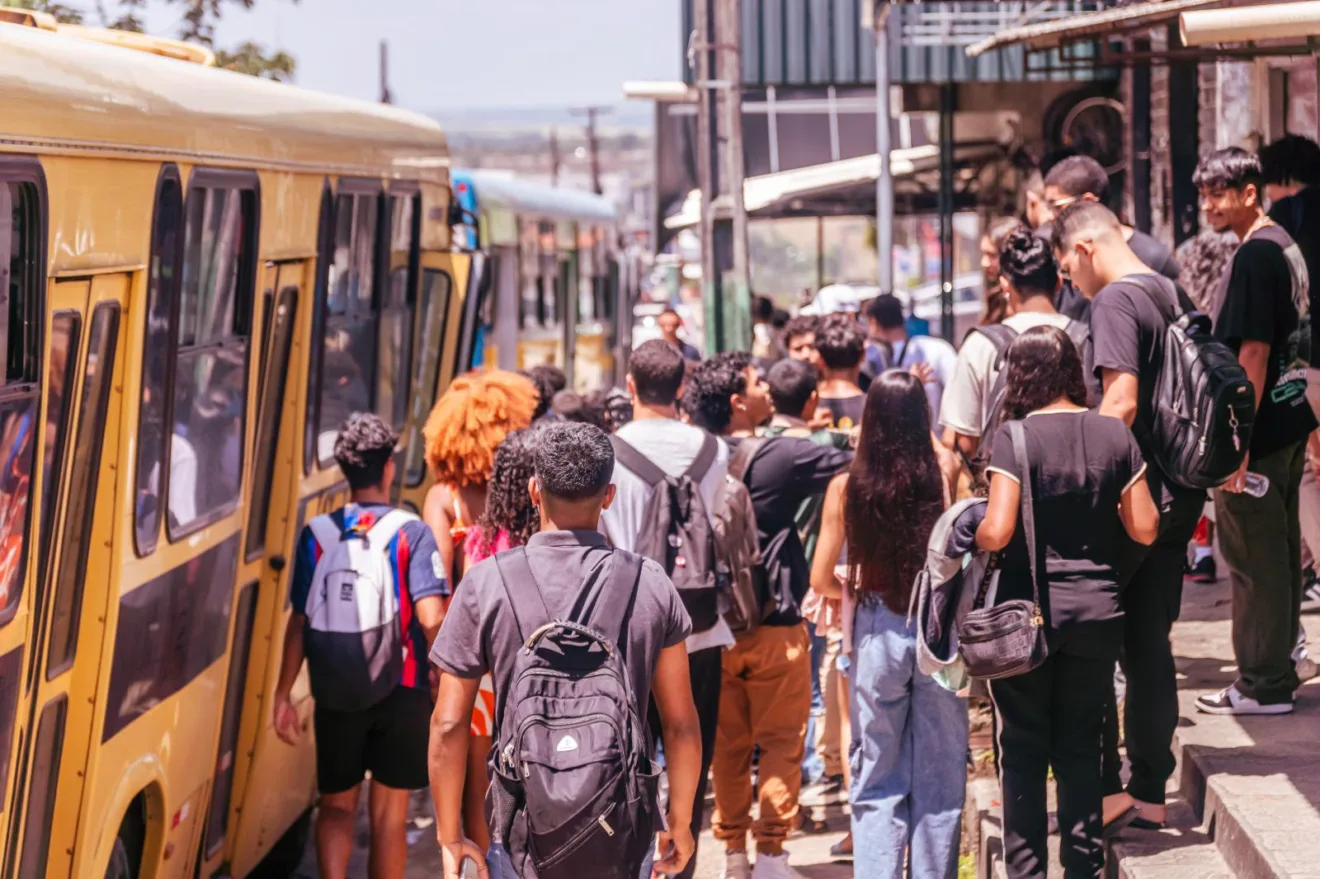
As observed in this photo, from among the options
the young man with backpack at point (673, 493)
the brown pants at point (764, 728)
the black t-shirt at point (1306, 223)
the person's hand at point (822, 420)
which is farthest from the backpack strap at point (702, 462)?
the black t-shirt at point (1306, 223)

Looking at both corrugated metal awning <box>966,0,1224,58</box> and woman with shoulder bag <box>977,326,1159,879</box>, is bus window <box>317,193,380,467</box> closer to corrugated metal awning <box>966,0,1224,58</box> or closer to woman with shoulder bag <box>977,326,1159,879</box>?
woman with shoulder bag <box>977,326,1159,879</box>

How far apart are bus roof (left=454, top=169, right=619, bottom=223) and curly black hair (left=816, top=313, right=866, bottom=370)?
24.4 feet

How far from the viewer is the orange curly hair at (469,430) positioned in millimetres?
6102

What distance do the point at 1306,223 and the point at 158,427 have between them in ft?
13.0

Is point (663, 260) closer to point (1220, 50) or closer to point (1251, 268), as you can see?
point (1220, 50)

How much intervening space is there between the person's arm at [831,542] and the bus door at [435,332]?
3.95m

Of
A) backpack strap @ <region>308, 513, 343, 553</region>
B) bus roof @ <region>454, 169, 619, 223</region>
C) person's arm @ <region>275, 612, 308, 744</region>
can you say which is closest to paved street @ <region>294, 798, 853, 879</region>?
person's arm @ <region>275, 612, 308, 744</region>

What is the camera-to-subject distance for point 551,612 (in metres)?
4.05

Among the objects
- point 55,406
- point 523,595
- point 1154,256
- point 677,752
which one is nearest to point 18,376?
point 55,406

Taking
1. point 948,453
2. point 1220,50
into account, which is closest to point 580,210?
point 1220,50

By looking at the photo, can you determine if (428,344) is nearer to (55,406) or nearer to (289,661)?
(289,661)

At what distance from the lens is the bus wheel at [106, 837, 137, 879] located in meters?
5.24

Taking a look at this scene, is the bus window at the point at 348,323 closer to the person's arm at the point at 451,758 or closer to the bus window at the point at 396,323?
the bus window at the point at 396,323

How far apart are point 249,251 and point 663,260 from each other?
1100 inches
